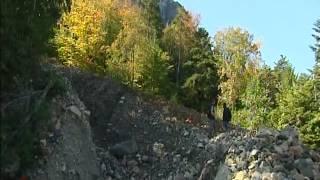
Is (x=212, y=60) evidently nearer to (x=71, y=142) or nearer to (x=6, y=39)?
(x=71, y=142)

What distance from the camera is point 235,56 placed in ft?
149

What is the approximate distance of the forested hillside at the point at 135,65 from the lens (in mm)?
9820

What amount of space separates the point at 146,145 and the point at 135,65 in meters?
10.1

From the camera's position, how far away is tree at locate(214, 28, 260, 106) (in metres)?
43.2

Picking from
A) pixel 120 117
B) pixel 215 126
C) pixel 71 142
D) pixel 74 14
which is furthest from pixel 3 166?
pixel 74 14

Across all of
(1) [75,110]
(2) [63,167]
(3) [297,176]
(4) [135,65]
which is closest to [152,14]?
(4) [135,65]

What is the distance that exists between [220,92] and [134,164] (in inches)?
882

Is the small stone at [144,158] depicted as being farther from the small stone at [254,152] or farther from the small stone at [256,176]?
the small stone at [256,176]

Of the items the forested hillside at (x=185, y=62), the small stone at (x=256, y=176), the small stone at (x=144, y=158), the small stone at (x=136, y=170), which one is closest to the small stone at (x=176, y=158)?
the small stone at (x=144, y=158)

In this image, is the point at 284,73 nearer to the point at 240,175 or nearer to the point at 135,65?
the point at 135,65

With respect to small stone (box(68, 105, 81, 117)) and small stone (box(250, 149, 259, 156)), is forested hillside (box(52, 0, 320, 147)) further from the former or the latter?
small stone (box(250, 149, 259, 156))

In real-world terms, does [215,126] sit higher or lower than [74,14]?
lower

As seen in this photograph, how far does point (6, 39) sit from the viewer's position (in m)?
9.51

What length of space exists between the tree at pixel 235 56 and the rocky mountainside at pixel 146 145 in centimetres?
1804
